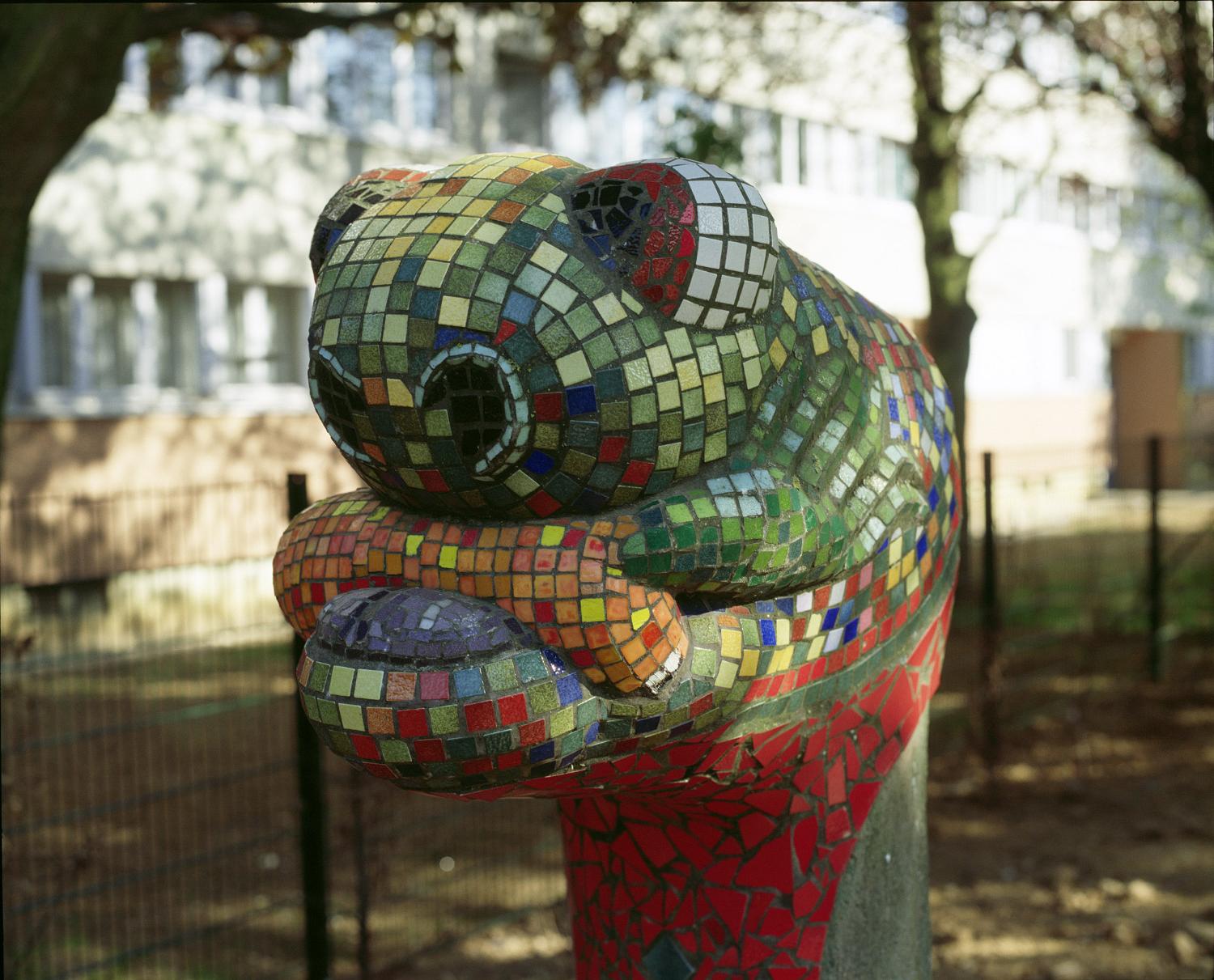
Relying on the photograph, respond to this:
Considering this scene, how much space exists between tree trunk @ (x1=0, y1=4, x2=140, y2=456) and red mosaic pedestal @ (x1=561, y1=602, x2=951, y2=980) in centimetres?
299

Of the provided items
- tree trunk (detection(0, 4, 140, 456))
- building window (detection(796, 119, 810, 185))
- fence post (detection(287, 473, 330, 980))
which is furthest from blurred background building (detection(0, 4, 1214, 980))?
tree trunk (detection(0, 4, 140, 456))

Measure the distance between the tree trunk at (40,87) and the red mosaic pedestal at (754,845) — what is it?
299cm

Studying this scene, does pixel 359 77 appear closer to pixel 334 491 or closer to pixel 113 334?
pixel 113 334

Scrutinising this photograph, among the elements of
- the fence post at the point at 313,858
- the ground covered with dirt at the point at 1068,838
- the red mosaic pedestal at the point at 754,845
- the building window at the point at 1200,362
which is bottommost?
the ground covered with dirt at the point at 1068,838

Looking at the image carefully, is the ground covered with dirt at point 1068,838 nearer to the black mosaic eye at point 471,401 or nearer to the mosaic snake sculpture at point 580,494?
the mosaic snake sculpture at point 580,494

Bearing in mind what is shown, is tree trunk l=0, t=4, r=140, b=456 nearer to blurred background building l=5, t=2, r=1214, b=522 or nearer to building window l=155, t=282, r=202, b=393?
blurred background building l=5, t=2, r=1214, b=522

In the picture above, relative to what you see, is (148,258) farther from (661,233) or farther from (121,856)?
(661,233)

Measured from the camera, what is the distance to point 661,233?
1.57 meters

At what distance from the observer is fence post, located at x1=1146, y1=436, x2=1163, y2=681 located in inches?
294

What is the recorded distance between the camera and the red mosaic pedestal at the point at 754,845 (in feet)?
6.34

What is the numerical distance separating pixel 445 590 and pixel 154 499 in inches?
410

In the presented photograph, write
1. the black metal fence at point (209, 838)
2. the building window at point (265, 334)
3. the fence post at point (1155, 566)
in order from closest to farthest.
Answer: the black metal fence at point (209, 838) < the fence post at point (1155, 566) < the building window at point (265, 334)

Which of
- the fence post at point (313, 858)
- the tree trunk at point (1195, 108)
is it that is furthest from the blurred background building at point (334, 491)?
the tree trunk at point (1195, 108)

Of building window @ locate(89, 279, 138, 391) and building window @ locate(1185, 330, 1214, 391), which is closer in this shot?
building window @ locate(89, 279, 138, 391)
